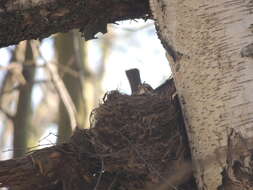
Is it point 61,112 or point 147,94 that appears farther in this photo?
point 61,112

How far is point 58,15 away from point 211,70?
1.91 feet

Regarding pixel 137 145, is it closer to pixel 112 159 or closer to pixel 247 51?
pixel 112 159

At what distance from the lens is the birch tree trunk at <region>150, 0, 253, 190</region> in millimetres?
1807

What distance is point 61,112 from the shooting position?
187 inches

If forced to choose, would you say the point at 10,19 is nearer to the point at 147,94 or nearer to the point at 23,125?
the point at 147,94

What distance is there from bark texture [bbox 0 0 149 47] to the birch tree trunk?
0.89ft

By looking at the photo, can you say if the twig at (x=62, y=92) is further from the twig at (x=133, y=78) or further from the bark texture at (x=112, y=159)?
the bark texture at (x=112, y=159)

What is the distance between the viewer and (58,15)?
2158 mm

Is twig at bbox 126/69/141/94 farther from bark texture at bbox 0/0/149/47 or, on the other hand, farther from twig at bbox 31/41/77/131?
twig at bbox 31/41/77/131

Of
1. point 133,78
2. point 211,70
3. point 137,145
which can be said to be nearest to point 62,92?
point 133,78

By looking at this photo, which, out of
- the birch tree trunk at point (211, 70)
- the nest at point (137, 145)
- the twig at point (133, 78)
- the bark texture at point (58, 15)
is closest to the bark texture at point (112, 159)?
the nest at point (137, 145)

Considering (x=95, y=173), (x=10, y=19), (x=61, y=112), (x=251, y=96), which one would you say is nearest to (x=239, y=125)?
(x=251, y=96)

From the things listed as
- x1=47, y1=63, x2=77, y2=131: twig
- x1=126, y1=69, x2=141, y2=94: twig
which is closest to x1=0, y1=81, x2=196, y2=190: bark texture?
x1=126, y1=69, x2=141, y2=94: twig

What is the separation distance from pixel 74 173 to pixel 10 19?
54 centimetres
